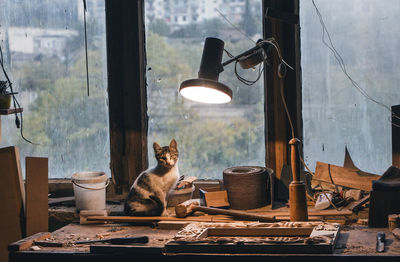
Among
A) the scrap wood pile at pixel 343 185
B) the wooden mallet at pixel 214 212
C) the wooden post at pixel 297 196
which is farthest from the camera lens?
the scrap wood pile at pixel 343 185

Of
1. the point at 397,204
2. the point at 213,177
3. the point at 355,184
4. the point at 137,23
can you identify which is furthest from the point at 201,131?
the point at 397,204

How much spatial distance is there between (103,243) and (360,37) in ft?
5.79

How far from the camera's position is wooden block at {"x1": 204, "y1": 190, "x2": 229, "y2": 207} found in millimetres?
2816

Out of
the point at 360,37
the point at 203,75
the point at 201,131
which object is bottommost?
the point at 201,131

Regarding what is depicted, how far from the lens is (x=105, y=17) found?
316cm

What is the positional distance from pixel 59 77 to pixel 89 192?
2.57 ft

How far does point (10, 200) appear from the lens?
9.34ft

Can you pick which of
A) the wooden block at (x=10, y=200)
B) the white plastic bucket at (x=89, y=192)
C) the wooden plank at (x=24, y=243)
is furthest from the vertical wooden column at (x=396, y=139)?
the wooden block at (x=10, y=200)

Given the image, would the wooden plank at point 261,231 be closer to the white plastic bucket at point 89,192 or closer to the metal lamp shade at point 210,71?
the metal lamp shade at point 210,71

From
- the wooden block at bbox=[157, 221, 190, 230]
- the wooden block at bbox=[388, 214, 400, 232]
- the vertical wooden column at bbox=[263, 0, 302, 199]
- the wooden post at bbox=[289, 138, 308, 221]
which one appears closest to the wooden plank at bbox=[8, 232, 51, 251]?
the wooden block at bbox=[157, 221, 190, 230]

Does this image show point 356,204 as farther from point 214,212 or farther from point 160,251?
point 160,251

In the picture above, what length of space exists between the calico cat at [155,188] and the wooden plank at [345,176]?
31.0 inches

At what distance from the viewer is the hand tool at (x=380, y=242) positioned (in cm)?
207

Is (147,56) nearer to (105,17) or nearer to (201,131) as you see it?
(105,17)
